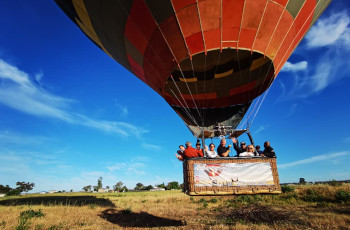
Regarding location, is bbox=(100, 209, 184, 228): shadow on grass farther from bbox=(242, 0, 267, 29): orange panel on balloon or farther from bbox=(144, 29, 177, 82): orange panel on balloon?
bbox=(242, 0, 267, 29): orange panel on balloon

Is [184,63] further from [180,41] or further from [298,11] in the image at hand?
[298,11]

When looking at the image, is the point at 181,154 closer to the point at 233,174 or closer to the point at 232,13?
the point at 233,174

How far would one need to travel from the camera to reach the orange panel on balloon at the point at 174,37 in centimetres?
637

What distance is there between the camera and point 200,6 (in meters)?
6.00

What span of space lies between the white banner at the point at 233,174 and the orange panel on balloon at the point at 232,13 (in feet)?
14.2

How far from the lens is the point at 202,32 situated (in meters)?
6.39

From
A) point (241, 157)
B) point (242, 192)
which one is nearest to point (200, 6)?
point (241, 157)

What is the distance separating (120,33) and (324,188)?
822 inches

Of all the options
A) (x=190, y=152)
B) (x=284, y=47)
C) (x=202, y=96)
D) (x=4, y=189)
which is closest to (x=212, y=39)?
(x=284, y=47)

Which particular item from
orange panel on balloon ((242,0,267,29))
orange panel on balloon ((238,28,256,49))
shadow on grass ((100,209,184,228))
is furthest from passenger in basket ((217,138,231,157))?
shadow on grass ((100,209,184,228))

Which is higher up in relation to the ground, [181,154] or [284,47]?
[284,47]

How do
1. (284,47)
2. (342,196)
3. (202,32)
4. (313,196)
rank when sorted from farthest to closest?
1. (313,196)
2. (342,196)
3. (284,47)
4. (202,32)

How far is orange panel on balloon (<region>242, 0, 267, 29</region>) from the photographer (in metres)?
6.04

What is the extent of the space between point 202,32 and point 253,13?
64.9 inches
